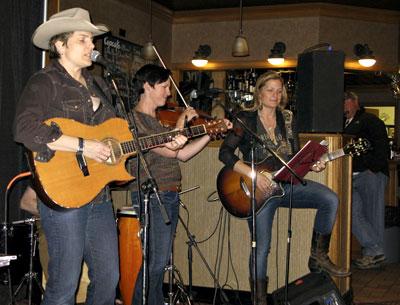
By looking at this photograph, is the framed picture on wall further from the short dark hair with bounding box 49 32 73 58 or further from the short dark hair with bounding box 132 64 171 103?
the short dark hair with bounding box 49 32 73 58

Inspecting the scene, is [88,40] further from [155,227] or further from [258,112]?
[258,112]

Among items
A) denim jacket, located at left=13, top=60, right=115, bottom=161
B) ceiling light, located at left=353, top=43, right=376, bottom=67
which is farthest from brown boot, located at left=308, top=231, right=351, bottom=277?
ceiling light, located at left=353, top=43, right=376, bottom=67

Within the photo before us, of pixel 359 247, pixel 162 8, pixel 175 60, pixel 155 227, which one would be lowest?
pixel 359 247

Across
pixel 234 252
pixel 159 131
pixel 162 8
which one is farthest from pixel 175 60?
pixel 159 131

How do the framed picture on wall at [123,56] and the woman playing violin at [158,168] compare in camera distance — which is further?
the framed picture on wall at [123,56]

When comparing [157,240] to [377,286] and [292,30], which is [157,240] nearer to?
[377,286]

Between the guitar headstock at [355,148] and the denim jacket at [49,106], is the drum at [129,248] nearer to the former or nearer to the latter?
the denim jacket at [49,106]

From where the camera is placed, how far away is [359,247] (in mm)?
7461

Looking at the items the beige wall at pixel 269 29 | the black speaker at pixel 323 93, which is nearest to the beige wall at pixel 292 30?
the beige wall at pixel 269 29

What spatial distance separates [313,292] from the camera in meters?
4.08

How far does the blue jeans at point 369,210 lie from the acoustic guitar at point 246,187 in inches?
97.4

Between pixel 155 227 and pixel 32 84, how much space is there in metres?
1.37

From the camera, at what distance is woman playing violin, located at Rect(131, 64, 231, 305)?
3.88 meters

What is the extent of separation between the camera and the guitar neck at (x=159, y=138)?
332 cm
